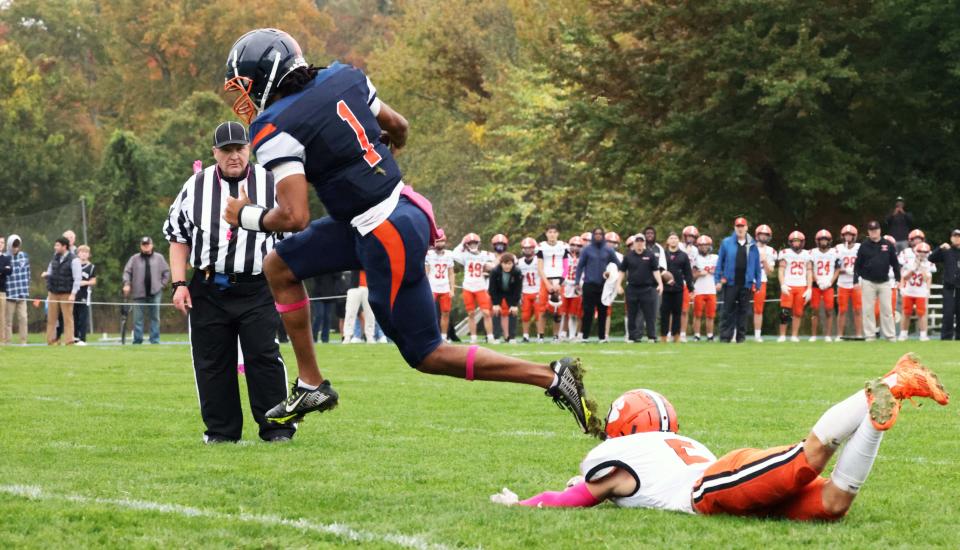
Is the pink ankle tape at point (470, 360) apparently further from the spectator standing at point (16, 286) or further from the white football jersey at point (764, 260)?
the spectator standing at point (16, 286)

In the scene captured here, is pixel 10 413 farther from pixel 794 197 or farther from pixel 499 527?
pixel 794 197

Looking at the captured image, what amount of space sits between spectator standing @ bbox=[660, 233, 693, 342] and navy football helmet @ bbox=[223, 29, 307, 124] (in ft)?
56.0

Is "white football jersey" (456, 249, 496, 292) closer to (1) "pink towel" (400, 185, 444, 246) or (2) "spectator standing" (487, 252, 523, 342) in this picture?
(2) "spectator standing" (487, 252, 523, 342)

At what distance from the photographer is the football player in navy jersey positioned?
18.6 feet

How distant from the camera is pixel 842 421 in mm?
4465

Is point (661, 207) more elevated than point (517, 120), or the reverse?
point (517, 120)

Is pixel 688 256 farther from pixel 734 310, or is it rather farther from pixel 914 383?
pixel 914 383

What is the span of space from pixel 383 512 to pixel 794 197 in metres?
27.1

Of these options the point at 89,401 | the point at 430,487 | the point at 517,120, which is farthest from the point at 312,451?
the point at 517,120

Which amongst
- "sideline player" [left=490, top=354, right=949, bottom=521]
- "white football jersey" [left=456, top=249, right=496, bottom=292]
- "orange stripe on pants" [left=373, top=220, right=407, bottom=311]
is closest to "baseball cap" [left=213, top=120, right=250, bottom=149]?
"orange stripe on pants" [left=373, top=220, right=407, bottom=311]

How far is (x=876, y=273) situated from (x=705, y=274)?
299 cm

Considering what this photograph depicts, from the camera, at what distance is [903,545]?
4.45 metres

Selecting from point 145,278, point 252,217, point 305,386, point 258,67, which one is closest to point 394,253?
point 252,217

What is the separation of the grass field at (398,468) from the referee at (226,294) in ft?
0.93
